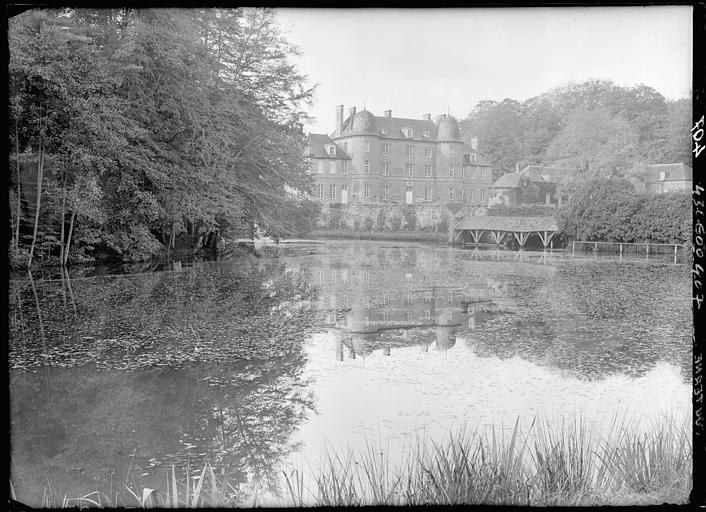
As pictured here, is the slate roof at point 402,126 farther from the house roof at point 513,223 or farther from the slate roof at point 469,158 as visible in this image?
the house roof at point 513,223

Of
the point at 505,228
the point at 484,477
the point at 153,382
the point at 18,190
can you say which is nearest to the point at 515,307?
the point at 505,228

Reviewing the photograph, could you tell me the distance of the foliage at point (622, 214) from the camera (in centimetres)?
298

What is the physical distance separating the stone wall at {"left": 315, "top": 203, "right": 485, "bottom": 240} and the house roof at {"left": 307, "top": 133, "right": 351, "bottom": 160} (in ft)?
0.97

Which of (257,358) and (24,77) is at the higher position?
(24,77)

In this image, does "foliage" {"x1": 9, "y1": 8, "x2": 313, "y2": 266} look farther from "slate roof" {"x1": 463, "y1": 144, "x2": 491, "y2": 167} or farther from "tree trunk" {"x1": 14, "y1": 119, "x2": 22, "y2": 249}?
"slate roof" {"x1": 463, "y1": 144, "x2": 491, "y2": 167}

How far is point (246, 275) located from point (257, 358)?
0.74 metres

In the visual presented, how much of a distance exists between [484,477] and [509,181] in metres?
1.61

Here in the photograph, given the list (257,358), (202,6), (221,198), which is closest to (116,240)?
(221,198)

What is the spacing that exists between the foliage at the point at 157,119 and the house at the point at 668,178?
1.83 meters

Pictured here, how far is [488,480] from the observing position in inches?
92.8

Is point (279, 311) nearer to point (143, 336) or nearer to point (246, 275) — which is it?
point (246, 275)

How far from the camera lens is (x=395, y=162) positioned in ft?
10.9

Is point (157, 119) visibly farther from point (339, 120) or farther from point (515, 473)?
point (515, 473)

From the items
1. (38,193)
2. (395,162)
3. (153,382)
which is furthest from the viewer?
(395,162)
